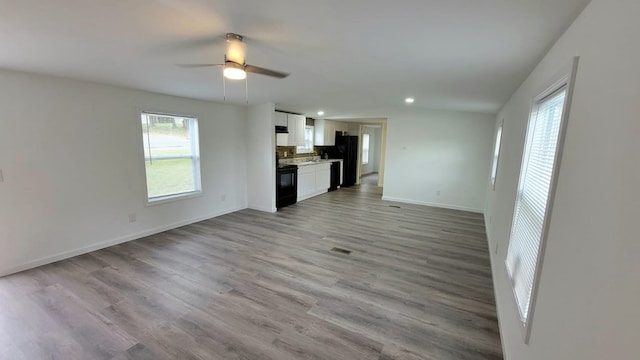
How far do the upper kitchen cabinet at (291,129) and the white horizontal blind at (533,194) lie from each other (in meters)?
5.08

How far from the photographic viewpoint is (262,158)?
5.69 m

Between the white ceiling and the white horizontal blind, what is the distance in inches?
17.5

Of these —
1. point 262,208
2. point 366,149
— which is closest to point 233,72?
point 262,208

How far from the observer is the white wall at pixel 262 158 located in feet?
18.0

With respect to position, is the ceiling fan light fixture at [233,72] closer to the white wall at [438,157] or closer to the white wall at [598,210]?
the white wall at [598,210]

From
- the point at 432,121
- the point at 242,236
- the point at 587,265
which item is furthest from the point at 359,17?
the point at 432,121

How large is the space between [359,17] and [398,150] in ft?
18.0

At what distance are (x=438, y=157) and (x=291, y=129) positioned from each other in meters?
3.66

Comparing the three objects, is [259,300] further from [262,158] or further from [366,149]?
[366,149]

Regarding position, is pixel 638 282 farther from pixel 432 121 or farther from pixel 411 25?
pixel 432 121

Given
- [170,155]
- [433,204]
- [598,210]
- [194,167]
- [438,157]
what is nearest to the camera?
[598,210]

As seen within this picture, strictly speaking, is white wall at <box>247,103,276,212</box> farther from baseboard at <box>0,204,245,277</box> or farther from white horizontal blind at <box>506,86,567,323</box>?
white horizontal blind at <box>506,86,567,323</box>

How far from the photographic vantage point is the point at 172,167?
15.1 ft

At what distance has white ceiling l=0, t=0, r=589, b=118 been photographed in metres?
1.45
